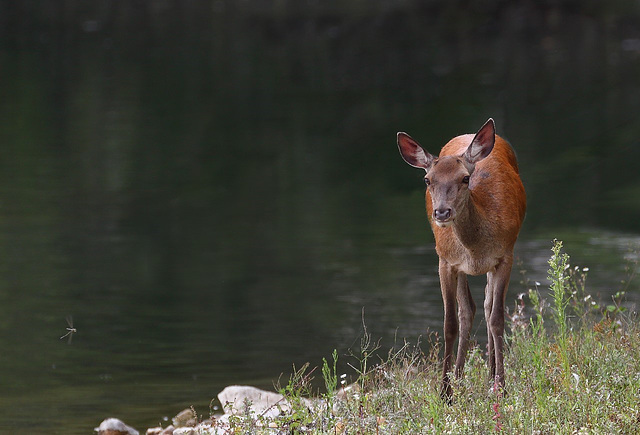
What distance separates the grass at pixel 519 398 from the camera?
6348mm

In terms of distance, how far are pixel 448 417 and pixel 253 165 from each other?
22081 millimetres

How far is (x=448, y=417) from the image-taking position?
6629 millimetres

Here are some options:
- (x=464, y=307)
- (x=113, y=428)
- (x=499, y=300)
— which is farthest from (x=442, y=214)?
(x=113, y=428)

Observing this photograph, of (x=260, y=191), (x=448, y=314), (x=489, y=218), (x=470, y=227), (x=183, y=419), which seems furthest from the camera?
(x=260, y=191)

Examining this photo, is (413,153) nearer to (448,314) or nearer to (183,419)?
(448,314)

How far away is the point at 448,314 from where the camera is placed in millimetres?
7738

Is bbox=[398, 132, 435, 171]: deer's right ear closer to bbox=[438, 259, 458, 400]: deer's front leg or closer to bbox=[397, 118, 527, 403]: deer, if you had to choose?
bbox=[397, 118, 527, 403]: deer

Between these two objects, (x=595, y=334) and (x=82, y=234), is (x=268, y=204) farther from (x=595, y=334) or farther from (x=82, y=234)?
(x=595, y=334)

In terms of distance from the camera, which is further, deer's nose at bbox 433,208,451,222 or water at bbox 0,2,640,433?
water at bbox 0,2,640,433

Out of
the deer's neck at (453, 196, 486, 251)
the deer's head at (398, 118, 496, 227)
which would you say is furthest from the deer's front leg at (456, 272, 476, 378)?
the deer's head at (398, 118, 496, 227)

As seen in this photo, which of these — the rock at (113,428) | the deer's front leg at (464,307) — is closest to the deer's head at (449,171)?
the deer's front leg at (464,307)

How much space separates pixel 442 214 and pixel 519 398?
112 centimetres

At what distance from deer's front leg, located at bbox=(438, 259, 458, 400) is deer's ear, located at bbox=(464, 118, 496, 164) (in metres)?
0.74

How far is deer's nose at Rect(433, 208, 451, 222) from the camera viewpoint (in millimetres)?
6872
